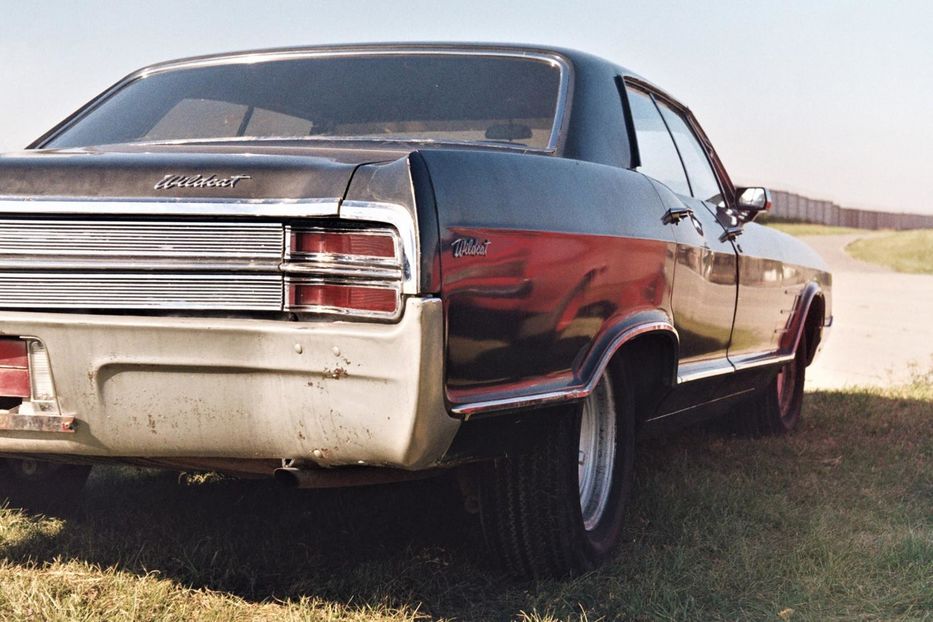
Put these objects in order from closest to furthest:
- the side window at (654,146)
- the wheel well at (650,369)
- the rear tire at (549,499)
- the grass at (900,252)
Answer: the rear tire at (549,499) → the wheel well at (650,369) → the side window at (654,146) → the grass at (900,252)

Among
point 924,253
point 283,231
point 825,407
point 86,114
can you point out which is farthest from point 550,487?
point 924,253

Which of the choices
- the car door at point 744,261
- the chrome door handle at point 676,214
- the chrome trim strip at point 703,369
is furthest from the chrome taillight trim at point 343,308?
the car door at point 744,261

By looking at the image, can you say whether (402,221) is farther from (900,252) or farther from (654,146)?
(900,252)

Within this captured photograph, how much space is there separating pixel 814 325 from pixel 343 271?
4193mm

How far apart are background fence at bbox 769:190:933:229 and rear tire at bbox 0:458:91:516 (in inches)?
2441

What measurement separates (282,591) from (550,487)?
78cm

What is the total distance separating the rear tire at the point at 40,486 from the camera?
3.90 m

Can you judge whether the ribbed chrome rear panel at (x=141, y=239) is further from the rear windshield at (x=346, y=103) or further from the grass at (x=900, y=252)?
the grass at (x=900, y=252)

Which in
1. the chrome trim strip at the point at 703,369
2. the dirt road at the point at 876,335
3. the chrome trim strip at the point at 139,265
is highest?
the chrome trim strip at the point at 139,265

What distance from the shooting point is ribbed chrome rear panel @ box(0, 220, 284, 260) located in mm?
2510

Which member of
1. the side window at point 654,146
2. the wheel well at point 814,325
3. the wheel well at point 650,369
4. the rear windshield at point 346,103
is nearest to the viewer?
the rear windshield at point 346,103

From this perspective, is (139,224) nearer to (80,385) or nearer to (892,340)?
(80,385)

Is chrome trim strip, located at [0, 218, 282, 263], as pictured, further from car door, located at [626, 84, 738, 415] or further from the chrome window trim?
car door, located at [626, 84, 738, 415]

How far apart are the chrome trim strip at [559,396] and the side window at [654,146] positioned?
684mm
